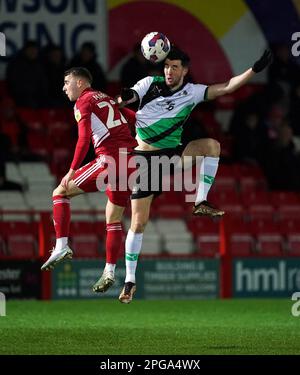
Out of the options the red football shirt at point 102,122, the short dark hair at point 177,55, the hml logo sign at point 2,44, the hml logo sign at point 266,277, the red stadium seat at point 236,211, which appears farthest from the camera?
the hml logo sign at point 2,44

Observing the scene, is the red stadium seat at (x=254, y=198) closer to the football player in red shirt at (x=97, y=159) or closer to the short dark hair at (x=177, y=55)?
the football player in red shirt at (x=97, y=159)

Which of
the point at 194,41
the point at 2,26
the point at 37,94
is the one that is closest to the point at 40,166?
the point at 37,94

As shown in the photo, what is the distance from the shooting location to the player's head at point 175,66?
1249 cm

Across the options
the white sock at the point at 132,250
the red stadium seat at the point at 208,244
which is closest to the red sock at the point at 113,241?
the white sock at the point at 132,250

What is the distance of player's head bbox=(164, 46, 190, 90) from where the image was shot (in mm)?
12492

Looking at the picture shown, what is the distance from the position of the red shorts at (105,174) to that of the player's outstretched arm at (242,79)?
1.06m

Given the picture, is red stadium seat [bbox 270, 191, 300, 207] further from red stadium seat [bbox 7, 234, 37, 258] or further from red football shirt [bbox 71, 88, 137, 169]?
red football shirt [bbox 71, 88, 137, 169]

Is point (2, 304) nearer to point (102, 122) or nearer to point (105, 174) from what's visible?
point (105, 174)

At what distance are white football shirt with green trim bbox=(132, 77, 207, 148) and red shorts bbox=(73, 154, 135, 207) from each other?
1.19 ft

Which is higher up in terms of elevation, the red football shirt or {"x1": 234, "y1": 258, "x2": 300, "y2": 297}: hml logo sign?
the red football shirt

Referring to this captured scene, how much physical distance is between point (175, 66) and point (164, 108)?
1.42ft

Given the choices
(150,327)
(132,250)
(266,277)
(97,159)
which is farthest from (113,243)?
(266,277)

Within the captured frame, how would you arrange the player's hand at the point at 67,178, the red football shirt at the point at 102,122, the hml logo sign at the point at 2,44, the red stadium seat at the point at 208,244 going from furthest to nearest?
the hml logo sign at the point at 2,44 → the red stadium seat at the point at 208,244 → the red football shirt at the point at 102,122 → the player's hand at the point at 67,178

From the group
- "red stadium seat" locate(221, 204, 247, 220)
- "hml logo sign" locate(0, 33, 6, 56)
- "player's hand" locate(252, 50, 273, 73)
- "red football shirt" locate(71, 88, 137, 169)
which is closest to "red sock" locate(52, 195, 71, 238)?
"red football shirt" locate(71, 88, 137, 169)
